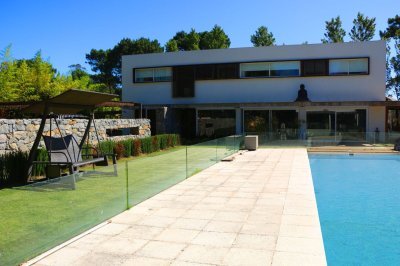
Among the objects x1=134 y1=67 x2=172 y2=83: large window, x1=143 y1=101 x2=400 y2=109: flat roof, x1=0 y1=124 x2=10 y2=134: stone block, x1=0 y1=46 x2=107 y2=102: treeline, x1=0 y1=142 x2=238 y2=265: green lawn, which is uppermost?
x1=134 y1=67 x2=172 y2=83: large window

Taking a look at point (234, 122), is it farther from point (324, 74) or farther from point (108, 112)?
point (108, 112)

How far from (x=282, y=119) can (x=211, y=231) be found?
20.1 metres

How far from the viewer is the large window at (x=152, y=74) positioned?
2862cm

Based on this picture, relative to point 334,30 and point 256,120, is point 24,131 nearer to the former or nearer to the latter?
point 256,120

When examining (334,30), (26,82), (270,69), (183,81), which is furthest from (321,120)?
(334,30)

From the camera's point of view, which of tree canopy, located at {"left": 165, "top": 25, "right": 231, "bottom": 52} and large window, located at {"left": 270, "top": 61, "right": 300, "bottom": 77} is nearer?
large window, located at {"left": 270, "top": 61, "right": 300, "bottom": 77}

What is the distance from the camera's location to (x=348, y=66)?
81.2ft

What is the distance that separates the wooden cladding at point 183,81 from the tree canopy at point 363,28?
23.3 m

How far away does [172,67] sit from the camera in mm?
28312

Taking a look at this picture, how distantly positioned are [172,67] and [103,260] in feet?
79.4

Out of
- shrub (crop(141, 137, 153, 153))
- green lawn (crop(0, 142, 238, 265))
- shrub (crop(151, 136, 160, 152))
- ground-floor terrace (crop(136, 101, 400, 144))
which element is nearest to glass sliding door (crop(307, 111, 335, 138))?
ground-floor terrace (crop(136, 101, 400, 144))

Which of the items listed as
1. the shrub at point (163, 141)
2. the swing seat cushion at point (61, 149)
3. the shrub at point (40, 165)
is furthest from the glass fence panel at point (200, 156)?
the shrub at point (163, 141)

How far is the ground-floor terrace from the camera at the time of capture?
22.3m

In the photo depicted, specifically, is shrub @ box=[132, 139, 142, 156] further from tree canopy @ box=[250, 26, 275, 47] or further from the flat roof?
tree canopy @ box=[250, 26, 275, 47]
